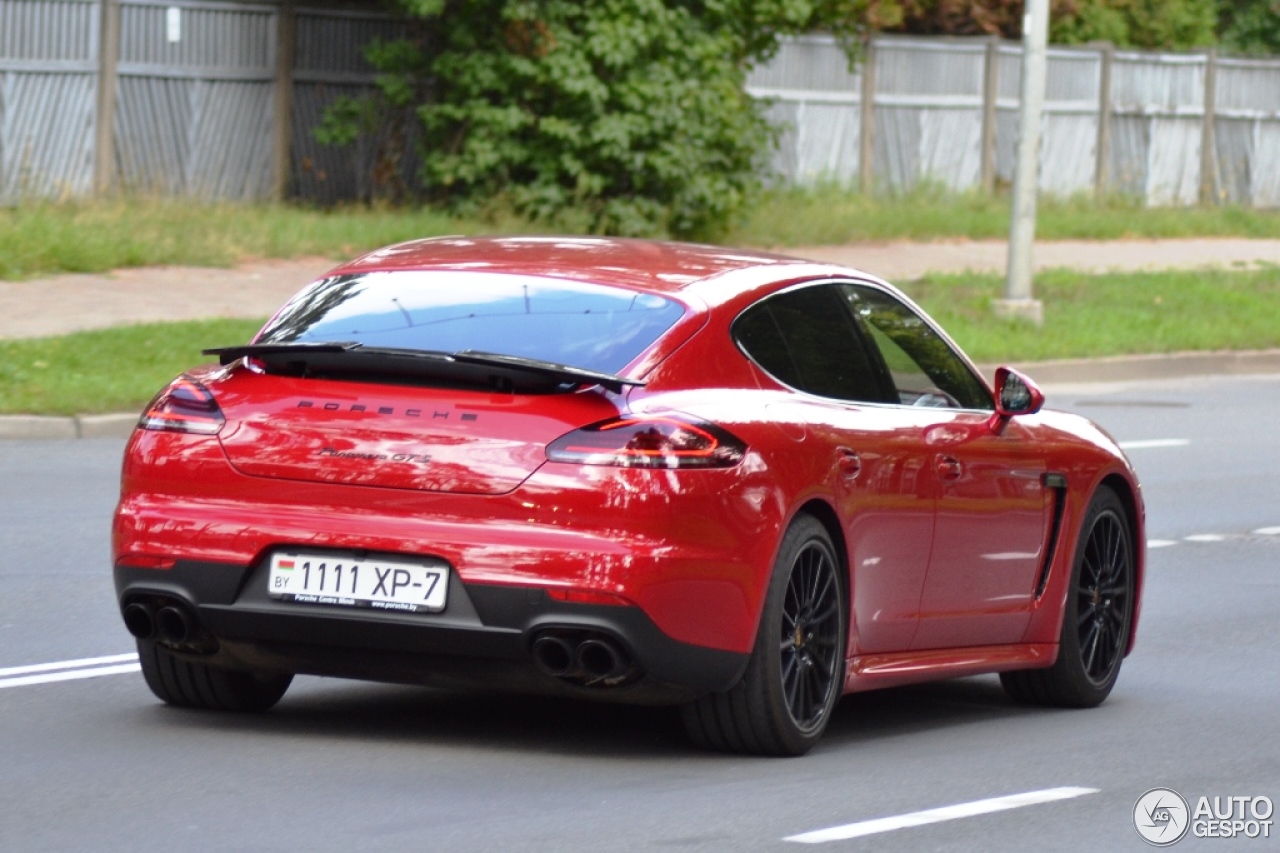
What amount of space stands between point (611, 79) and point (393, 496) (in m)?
19.1

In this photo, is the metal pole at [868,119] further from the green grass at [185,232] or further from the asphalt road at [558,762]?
the asphalt road at [558,762]

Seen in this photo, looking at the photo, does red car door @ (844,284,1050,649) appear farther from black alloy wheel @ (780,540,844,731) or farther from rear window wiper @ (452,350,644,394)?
rear window wiper @ (452,350,644,394)

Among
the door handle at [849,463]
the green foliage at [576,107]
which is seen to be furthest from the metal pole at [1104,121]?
→ the door handle at [849,463]

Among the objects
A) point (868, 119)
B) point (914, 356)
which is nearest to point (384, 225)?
point (868, 119)

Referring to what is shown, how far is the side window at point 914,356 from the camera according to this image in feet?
25.5

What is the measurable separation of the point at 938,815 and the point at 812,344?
167cm

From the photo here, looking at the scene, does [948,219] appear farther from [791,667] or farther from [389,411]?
[389,411]

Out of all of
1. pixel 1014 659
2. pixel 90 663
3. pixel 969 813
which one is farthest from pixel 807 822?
pixel 90 663

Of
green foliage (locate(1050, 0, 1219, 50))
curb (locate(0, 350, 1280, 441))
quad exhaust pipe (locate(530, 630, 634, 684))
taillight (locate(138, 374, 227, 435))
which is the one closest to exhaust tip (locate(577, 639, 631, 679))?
quad exhaust pipe (locate(530, 630, 634, 684))

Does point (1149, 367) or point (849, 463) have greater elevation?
point (849, 463)

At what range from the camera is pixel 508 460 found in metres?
6.44

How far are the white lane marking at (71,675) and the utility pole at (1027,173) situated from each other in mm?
14674

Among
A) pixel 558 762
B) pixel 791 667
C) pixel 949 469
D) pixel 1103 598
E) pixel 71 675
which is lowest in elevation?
pixel 71 675

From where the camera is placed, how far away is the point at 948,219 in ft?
100
